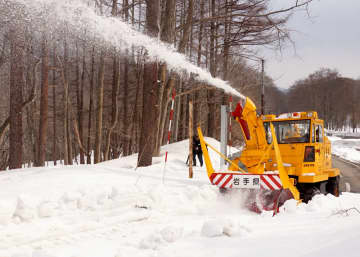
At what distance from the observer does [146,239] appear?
4617 millimetres

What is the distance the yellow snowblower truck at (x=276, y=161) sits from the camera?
7.48 meters

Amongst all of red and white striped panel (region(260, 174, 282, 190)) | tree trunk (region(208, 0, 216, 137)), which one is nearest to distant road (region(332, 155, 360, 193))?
red and white striped panel (region(260, 174, 282, 190))

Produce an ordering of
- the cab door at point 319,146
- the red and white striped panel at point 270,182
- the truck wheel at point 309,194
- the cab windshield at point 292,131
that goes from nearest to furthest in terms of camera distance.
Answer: the red and white striped panel at point 270,182 < the truck wheel at point 309,194 < the cab door at point 319,146 < the cab windshield at point 292,131

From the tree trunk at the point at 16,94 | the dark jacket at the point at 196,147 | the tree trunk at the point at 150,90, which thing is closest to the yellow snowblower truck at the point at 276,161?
the tree trunk at the point at 150,90

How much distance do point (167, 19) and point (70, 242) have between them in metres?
10.8

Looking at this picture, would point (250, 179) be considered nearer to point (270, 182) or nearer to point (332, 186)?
point (270, 182)

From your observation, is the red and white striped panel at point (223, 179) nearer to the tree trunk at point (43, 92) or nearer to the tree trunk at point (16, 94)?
the tree trunk at point (16, 94)

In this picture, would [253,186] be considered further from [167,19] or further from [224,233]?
[167,19]

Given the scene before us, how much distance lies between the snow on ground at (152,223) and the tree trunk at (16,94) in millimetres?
6035

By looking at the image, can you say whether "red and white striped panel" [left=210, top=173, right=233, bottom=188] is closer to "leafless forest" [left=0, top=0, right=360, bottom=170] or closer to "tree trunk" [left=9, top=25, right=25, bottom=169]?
"leafless forest" [left=0, top=0, right=360, bottom=170]

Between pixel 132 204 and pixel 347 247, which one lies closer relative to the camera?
pixel 347 247

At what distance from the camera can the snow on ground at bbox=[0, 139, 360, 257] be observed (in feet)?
13.4

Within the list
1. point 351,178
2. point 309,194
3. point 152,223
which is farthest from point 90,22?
point 351,178

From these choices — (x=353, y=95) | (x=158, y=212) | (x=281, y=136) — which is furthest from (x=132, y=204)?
(x=353, y=95)
